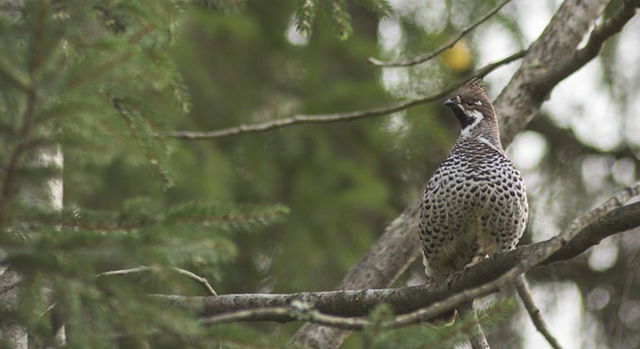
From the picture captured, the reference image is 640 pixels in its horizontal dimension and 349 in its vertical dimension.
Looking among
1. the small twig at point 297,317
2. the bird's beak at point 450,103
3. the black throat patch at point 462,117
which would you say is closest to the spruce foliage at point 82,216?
the small twig at point 297,317

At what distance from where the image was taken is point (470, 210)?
13.7ft

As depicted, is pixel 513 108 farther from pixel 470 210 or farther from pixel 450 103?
pixel 470 210

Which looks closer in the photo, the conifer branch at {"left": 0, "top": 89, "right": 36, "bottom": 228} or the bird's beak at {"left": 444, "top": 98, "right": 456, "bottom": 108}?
the conifer branch at {"left": 0, "top": 89, "right": 36, "bottom": 228}

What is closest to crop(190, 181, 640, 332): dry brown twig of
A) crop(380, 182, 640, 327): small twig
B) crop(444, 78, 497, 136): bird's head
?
crop(380, 182, 640, 327): small twig

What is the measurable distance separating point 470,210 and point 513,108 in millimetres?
805

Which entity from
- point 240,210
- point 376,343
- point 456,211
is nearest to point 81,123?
point 240,210

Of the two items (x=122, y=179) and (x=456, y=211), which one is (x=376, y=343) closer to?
(x=456, y=211)

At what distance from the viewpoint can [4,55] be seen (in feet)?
6.72

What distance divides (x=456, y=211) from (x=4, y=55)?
8.36ft

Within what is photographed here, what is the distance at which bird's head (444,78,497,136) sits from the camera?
4773 millimetres

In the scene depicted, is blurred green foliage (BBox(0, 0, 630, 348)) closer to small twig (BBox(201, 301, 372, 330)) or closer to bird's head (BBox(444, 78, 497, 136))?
small twig (BBox(201, 301, 372, 330))

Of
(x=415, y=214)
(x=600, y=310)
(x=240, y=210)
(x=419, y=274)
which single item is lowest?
(x=240, y=210)

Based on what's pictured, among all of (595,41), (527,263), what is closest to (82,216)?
(527,263)

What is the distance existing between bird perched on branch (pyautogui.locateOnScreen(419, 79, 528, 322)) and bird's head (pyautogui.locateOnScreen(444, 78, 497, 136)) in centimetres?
32
